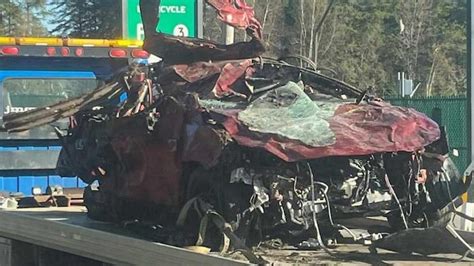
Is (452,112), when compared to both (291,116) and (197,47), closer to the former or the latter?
(197,47)

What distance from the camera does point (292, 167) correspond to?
6523mm

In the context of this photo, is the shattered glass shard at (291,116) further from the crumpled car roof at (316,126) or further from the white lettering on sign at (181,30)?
the white lettering on sign at (181,30)

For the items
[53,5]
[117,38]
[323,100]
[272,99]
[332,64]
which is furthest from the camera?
[332,64]

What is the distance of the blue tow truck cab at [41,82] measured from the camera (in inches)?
443

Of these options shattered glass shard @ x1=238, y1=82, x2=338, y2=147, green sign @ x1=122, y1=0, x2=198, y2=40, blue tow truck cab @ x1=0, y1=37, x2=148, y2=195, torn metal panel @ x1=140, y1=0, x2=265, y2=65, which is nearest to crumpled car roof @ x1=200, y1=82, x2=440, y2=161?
shattered glass shard @ x1=238, y1=82, x2=338, y2=147

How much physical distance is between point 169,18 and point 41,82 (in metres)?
2.27

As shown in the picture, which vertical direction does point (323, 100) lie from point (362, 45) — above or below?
above

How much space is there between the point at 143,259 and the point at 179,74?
2.16 metres

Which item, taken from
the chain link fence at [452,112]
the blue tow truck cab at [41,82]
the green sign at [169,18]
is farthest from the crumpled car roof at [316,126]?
the chain link fence at [452,112]

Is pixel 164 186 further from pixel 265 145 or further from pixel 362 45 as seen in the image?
pixel 362 45

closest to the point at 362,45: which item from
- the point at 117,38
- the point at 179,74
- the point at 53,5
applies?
the point at 53,5

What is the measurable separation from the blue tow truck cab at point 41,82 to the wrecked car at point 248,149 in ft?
9.61

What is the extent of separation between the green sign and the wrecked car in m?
4.34

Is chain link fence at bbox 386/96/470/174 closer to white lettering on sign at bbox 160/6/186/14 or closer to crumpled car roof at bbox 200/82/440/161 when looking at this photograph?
white lettering on sign at bbox 160/6/186/14
